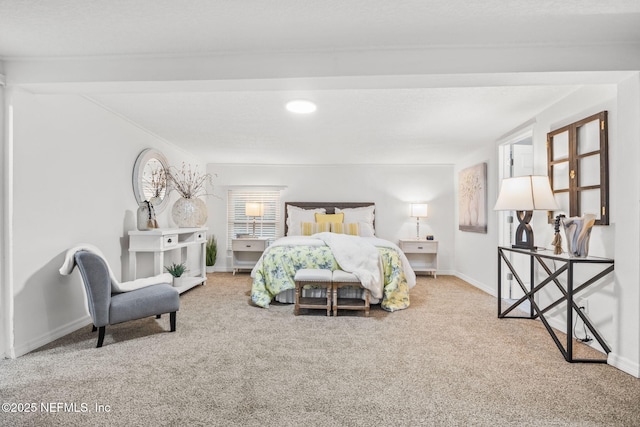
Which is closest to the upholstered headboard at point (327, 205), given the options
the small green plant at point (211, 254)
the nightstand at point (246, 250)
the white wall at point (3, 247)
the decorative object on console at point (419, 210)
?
the nightstand at point (246, 250)

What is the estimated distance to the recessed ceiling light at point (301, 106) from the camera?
3.41 metres

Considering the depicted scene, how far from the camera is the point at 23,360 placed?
2521mm

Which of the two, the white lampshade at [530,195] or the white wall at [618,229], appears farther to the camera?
the white lampshade at [530,195]

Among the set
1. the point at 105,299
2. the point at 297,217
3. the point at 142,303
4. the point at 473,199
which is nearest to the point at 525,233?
the point at 473,199

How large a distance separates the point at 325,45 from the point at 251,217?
16.4 ft

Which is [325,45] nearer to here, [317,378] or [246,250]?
[317,378]

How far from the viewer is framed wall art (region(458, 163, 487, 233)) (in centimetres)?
519

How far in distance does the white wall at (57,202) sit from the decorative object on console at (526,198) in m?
4.04

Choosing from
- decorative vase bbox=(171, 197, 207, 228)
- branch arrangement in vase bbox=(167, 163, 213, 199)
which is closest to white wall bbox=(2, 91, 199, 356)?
decorative vase bbox=(171, 197, 207, 228)

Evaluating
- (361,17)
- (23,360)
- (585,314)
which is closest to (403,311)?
(585,314)

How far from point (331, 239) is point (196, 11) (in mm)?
3022

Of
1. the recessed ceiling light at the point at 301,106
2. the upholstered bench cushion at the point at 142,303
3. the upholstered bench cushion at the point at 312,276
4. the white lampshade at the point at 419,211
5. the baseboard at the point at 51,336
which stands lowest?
the baseboard at the point at 51,336

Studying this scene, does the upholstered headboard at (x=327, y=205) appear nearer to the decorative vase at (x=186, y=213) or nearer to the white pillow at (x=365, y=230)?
the white pillow at (x=365, y=230)

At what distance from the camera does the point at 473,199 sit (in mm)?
5617
